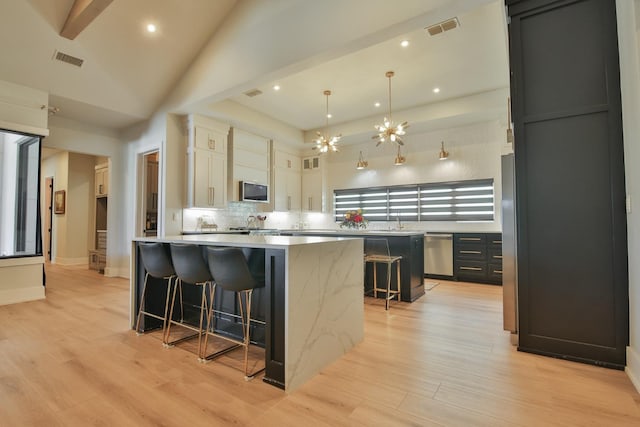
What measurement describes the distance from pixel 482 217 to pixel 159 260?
5.61 m

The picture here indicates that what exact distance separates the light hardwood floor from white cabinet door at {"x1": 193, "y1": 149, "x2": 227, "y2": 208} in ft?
9.30

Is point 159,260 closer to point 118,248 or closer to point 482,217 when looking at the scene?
point 118,248

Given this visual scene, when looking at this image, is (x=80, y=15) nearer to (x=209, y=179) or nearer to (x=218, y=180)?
(x=209, y=179)

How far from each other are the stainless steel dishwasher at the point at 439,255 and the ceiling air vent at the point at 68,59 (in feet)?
20.3

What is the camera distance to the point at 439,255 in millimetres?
6152

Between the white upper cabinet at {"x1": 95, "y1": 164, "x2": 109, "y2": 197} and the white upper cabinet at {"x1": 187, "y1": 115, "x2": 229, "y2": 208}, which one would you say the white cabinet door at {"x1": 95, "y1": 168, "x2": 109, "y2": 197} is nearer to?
the white upper cabinet at {"x1": 95, "y1": 164, "x2": 109, "y2": 197}

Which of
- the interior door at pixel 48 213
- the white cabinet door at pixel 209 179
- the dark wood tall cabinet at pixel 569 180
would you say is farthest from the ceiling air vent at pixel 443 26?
the interior door at pixel 48 213

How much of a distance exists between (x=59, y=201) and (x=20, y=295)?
4.92 m

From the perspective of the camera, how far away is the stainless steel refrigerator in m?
2.82

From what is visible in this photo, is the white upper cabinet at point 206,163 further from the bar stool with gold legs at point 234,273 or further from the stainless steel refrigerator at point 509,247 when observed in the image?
the stainless steel refrigerator at point 509,247

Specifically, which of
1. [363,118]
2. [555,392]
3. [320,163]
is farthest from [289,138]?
[555,392]

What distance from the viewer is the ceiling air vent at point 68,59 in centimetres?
422

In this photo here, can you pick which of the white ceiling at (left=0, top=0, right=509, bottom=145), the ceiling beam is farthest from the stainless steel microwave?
the ceiling beam

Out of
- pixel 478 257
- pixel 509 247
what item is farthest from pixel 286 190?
pixel 509 247
